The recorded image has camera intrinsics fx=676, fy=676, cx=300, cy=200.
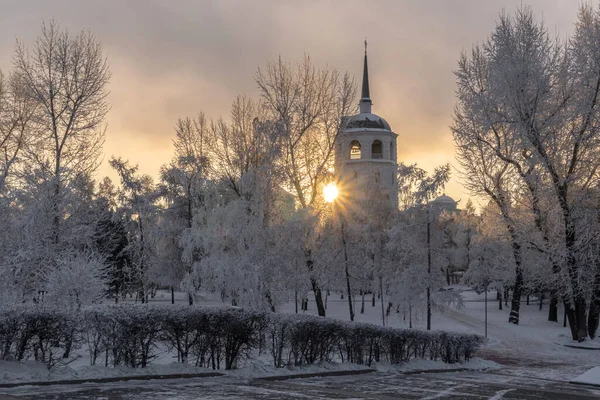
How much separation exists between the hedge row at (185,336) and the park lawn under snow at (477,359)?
299 mm

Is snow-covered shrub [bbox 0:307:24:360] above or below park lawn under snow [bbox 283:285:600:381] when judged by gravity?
above

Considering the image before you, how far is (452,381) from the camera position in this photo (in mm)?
17156

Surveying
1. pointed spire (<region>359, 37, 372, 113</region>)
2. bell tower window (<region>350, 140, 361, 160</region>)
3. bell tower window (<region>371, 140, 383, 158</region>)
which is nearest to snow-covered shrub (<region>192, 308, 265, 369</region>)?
bell tower window (<region>350, 140, 361, 160</region>)

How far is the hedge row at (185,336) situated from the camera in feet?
43.1

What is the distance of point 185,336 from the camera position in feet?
48.9

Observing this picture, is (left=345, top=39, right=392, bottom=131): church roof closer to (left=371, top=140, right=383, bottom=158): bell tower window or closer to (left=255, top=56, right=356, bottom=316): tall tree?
(left=371, top=140, right=383, bottom=158): bell tower window

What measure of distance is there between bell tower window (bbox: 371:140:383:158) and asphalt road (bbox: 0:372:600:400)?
72.3 meters

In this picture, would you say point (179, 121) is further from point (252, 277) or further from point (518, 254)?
point (518, 254)

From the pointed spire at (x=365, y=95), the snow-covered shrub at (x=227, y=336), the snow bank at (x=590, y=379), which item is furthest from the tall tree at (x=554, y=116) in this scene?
the pointed spire at (x=365, y=95)

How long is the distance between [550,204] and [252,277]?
1403 centimetres

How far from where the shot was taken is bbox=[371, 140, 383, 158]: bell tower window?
90312 mm

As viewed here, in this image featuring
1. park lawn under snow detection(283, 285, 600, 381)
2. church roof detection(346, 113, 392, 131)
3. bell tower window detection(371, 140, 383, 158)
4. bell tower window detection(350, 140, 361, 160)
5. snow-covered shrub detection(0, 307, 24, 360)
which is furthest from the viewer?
bell tower window detection(371, 140, 383, 158)

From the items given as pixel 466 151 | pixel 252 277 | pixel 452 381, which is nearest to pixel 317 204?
pixel 252 277

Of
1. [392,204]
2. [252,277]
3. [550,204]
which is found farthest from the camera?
[392,204]
